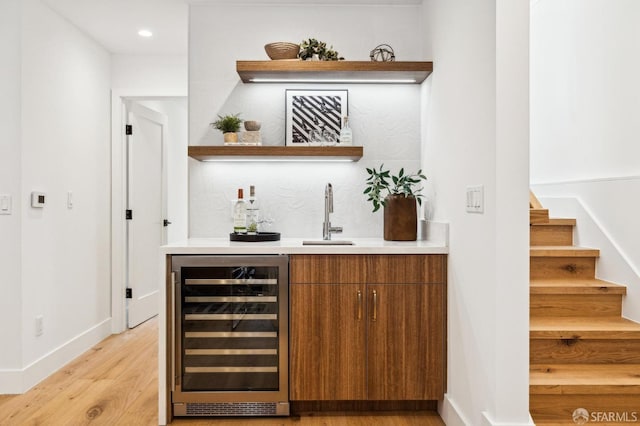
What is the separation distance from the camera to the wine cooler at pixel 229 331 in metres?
2.45

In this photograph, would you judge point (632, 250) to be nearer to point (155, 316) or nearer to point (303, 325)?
point (303, 325)

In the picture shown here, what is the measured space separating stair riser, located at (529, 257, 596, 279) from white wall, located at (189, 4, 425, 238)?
96 cm

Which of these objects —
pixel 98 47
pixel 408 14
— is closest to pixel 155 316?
pixel 98 47

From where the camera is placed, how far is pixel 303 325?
245cm

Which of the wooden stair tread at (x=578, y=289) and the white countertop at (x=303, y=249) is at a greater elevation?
the white countertop at (x=303, y=249)

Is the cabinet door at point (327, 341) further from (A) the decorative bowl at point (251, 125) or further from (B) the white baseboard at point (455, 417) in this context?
(A) the decorative bowl at point (251, 125)

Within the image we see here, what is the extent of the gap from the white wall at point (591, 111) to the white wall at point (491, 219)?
1061 millimetres

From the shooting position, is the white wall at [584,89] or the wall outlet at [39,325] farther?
the wall outlet at [39,325]

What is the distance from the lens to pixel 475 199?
208 cm

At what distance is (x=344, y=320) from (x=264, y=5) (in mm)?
2107

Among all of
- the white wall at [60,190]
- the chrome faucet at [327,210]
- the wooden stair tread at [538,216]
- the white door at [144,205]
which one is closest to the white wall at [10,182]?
the white wall at [60,190]

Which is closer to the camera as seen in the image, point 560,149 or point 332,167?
point 332,167

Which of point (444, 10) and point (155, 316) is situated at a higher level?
point (444, 10)

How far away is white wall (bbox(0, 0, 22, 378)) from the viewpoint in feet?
9.27
